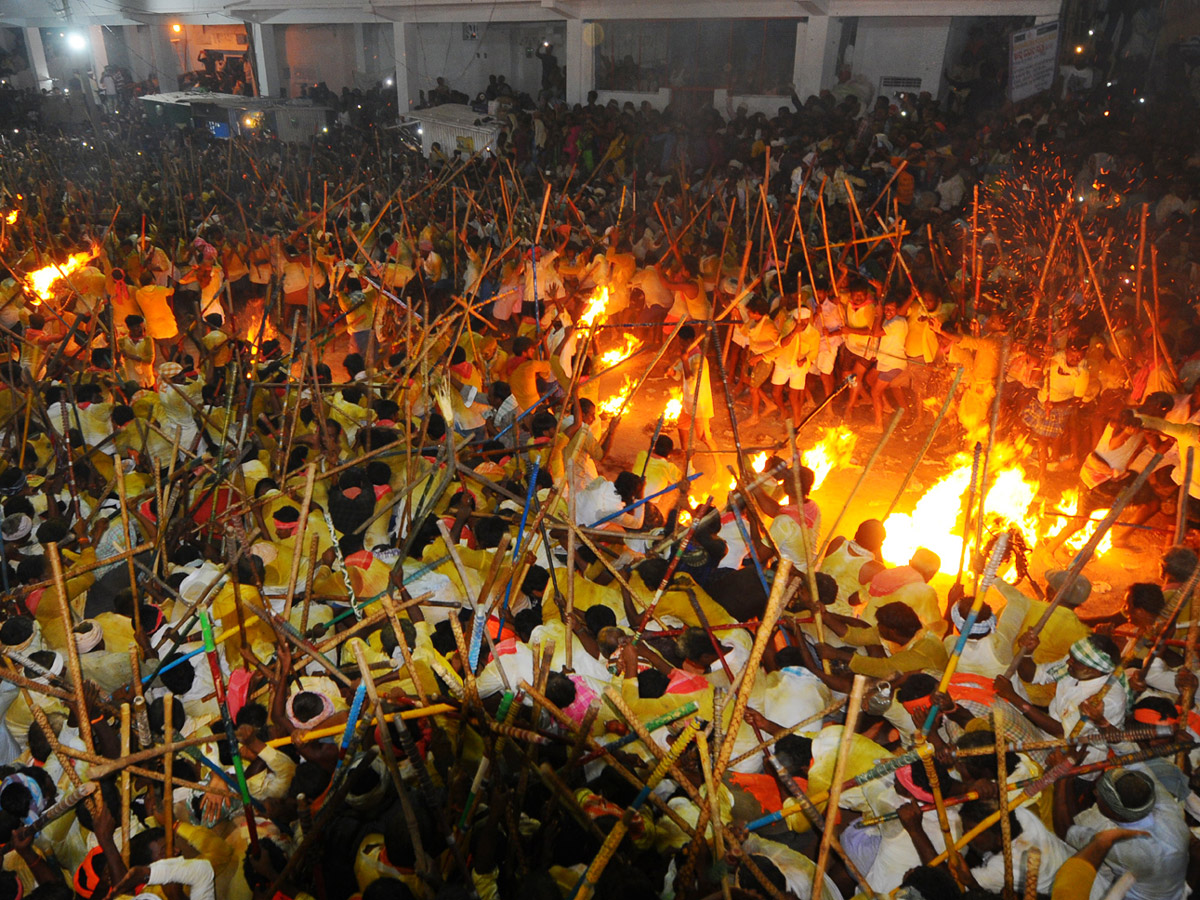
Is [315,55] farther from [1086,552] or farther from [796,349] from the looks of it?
[1086,552]

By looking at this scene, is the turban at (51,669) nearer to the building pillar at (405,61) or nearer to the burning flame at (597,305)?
the burning flame at (597,305)

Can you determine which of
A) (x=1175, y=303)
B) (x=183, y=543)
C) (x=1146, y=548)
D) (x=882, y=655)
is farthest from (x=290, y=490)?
(x=1175, y=303)

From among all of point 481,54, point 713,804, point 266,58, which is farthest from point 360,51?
point 713,804

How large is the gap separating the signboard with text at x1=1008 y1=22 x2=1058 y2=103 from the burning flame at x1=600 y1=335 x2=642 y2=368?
24.9ft

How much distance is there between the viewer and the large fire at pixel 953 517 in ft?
15.1

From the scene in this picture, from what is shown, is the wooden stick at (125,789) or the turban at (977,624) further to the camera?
the turban at (977,624)

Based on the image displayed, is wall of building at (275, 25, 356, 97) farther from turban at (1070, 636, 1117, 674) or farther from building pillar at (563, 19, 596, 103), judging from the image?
turban at (1070, 636, 1117, 674)

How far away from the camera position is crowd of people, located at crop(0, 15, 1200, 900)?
245 cm

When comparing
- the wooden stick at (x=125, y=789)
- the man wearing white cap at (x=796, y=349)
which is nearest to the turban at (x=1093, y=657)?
the wooden stick at (x=125, y=789)

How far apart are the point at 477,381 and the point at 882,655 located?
3.38 meters

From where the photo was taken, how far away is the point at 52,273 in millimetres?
7398

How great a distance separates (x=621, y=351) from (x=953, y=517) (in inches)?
117

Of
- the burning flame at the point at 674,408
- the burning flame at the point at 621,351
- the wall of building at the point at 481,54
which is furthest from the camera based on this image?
the wall of building at the point at 481,54

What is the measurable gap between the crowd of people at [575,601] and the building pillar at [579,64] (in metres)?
10.4
